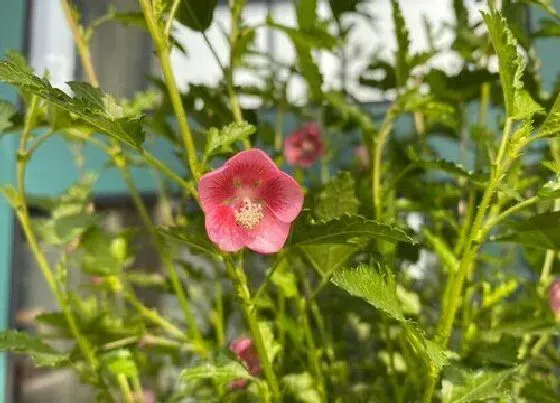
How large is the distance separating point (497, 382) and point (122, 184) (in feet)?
3.12

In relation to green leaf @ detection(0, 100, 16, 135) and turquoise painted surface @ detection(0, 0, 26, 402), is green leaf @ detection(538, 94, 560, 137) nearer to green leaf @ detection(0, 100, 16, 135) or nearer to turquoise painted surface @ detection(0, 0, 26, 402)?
green leaf @ detection(0, 100, 16, 135)

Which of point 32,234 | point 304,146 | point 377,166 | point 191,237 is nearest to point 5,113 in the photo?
point 32,234

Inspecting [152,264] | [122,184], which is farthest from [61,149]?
[152,264]

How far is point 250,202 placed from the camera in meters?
0.44

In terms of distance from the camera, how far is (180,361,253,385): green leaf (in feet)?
1.42

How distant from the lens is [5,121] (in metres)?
0.50

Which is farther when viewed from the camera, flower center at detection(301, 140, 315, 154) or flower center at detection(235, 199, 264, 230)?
flower center at detection(301, 140, 315, 154)

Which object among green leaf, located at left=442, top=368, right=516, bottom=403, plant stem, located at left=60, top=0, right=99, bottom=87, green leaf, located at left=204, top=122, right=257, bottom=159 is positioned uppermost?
plant stem, located at left=60, top=0, right=99, bottom=87

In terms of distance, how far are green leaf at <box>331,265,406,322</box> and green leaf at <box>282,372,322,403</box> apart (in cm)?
19

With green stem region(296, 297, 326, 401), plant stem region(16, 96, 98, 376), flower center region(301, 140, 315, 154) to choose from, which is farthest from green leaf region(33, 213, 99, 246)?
flower center region(301, 140, 315, 154)

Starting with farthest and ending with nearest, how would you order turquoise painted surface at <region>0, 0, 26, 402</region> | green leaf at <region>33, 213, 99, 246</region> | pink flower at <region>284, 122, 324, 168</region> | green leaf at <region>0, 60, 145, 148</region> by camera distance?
turquoise painted surface at <region>0, 0, 26, 402</region> → pink flower at <region>284, 122, 324, 168</region> → green leaf at <region>33, 213, 99, 246</region> → green leaf at <region>0, 60, 145, 148</region>

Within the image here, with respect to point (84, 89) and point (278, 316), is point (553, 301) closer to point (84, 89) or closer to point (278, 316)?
point (278, 316)

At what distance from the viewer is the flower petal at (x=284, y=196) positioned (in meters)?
0.41

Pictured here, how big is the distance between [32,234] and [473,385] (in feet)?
1.15
